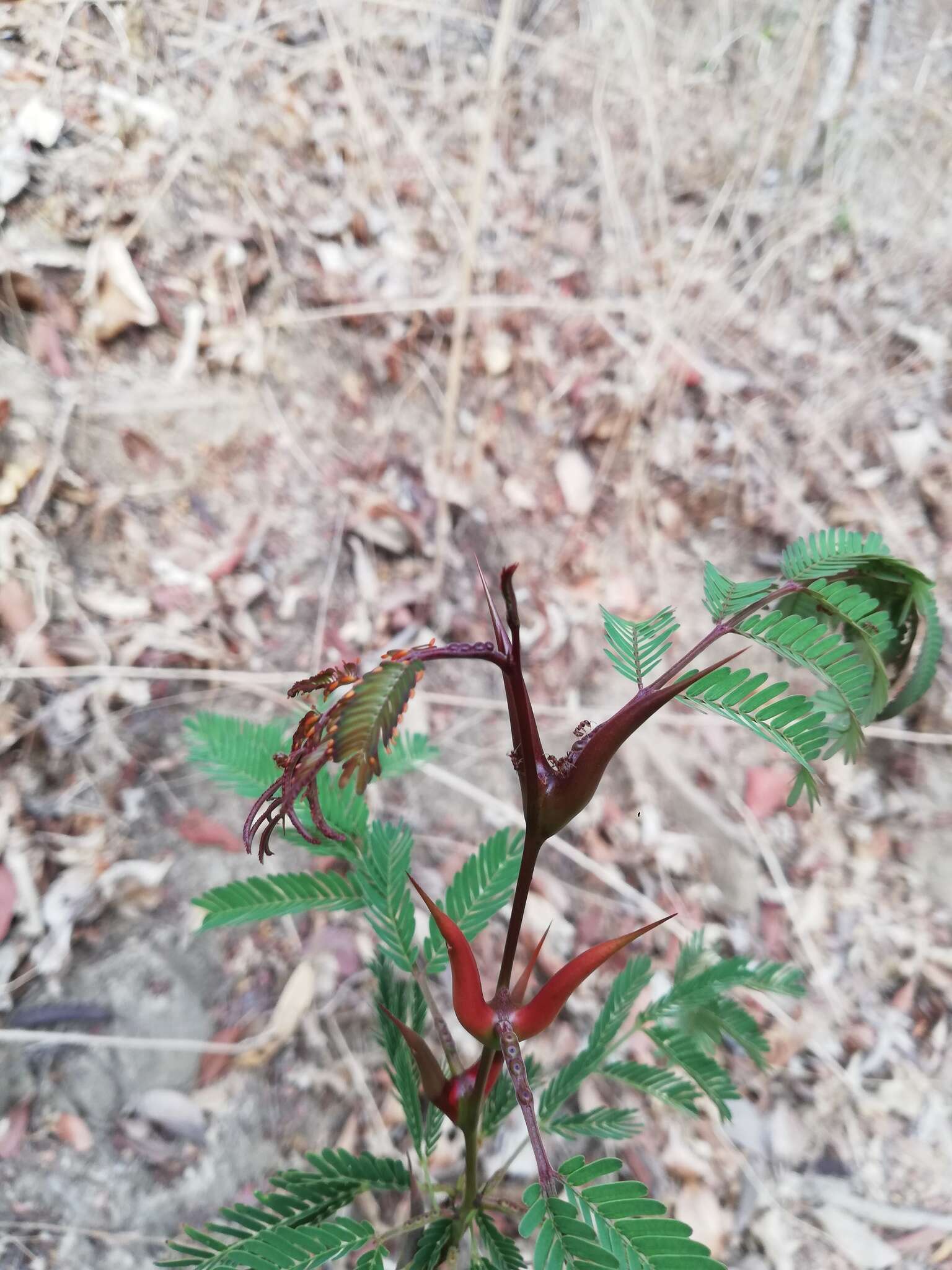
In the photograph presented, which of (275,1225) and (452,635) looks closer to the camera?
(275,1225)

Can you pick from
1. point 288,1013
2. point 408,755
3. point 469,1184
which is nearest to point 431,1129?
point 469,1184

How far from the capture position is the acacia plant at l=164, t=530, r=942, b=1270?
45 cm

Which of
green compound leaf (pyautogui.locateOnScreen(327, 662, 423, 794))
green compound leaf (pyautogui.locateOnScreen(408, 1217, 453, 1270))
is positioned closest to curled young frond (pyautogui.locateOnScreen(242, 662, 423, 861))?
green compound leaf (pyautogui.locateOnScreen(327, 662, 423, 794))

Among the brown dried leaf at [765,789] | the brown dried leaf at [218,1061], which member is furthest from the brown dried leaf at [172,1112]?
the brown dried leaf at [765,789]

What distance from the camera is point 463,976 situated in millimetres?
544

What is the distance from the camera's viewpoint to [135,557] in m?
1.64

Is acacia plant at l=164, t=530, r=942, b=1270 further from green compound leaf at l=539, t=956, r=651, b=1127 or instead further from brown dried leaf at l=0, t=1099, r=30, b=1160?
brown dried leaf at l=0, t=1099, r=30, b=1160

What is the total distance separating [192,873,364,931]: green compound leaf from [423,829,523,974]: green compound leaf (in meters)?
0.11

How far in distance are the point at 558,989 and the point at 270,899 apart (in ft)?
1.23

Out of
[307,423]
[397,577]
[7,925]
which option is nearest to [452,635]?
[397,577]

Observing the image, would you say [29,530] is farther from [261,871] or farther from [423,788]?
[423,788]

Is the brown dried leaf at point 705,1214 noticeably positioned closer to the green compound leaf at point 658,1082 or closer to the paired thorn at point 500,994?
the green compound leaf at point 658,1082

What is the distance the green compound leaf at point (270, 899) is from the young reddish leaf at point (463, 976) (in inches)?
10.6

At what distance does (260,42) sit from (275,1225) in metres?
2.62
